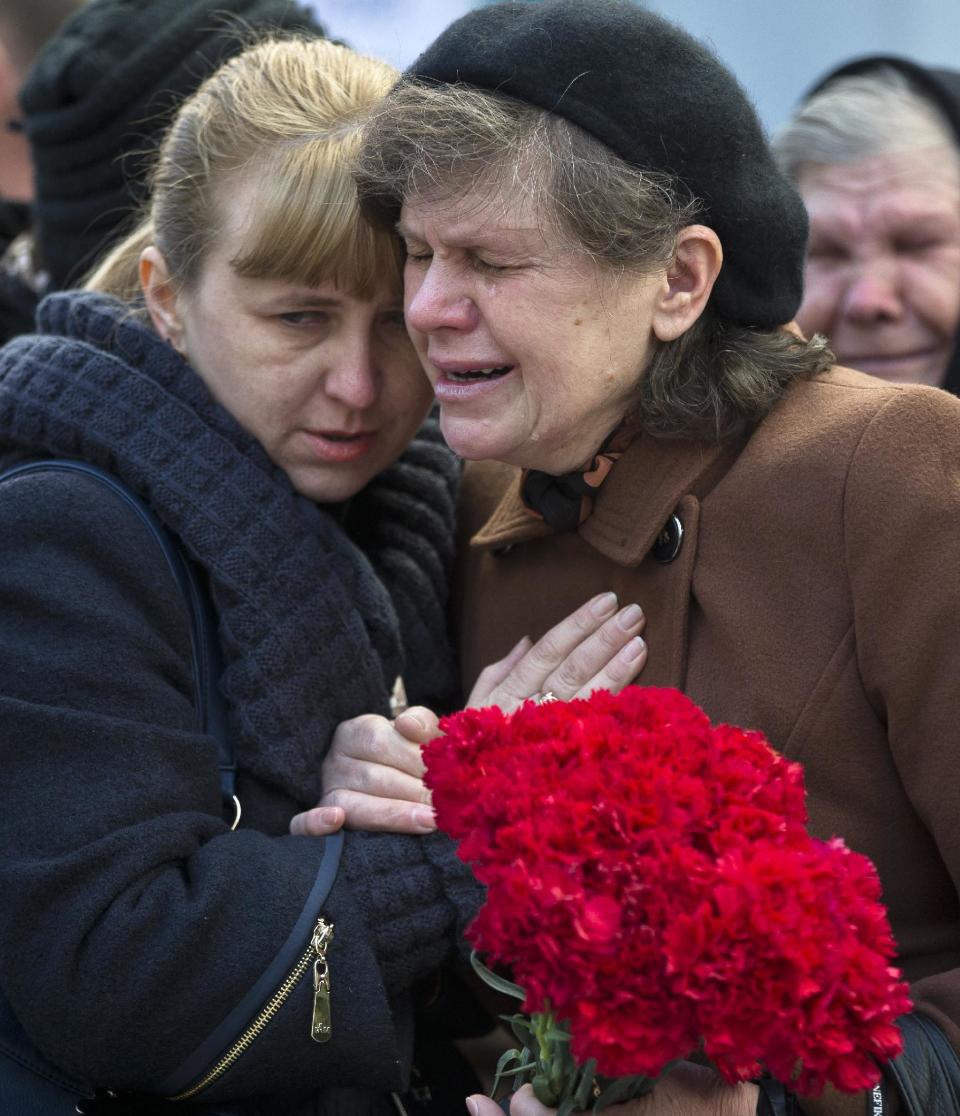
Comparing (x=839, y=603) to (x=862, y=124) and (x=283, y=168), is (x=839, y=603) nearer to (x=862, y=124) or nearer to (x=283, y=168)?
(x=283, y=168)

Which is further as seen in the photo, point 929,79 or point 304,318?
point 929,79

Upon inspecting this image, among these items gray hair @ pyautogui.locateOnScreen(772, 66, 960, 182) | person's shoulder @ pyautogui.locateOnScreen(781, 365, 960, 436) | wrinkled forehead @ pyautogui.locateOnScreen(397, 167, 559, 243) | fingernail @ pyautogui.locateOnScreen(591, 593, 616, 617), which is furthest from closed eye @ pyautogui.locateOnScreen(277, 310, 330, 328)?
gray hair @ pyautogui.locateOnScreen(772, 66, 960, 182)

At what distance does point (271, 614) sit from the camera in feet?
7.30

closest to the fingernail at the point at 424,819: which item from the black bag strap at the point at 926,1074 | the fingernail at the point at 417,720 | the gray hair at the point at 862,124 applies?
the fingernail at the point at 417,720

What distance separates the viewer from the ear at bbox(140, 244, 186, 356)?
8.01 feet

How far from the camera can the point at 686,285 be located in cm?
218

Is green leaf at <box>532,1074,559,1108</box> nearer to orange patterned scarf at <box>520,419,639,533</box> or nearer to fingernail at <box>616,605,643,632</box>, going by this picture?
fingernail at <box>616,605,643,632</box>

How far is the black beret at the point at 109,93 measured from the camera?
3320 millimetres

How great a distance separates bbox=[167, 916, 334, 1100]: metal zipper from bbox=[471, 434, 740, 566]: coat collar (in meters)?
0.76

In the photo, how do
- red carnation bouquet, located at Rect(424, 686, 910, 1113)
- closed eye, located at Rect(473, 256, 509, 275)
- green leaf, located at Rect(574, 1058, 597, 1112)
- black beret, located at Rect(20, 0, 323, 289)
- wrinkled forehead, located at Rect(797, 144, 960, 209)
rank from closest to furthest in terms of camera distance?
red carnation bouquet, located at Rect(424, 686, 910, 1113), green leaf, located at Rect(574, 1058, 597, 1112), closed eye, located at Rect(473, 256, 509, 275), wrinkled forehead, located at Rect(797, 144, 960, 209), black beret, located at Rect(20, 0, 323, 289)

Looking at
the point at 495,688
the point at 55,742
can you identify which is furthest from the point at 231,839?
the point at 495,688

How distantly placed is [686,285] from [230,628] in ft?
2.99

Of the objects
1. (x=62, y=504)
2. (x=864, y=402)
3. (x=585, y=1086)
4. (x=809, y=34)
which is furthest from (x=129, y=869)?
(x=809, y=34)

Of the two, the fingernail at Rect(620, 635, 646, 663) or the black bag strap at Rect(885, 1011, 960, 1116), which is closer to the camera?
the black bag strap at Rect(885, 1011, 960, 1116)
